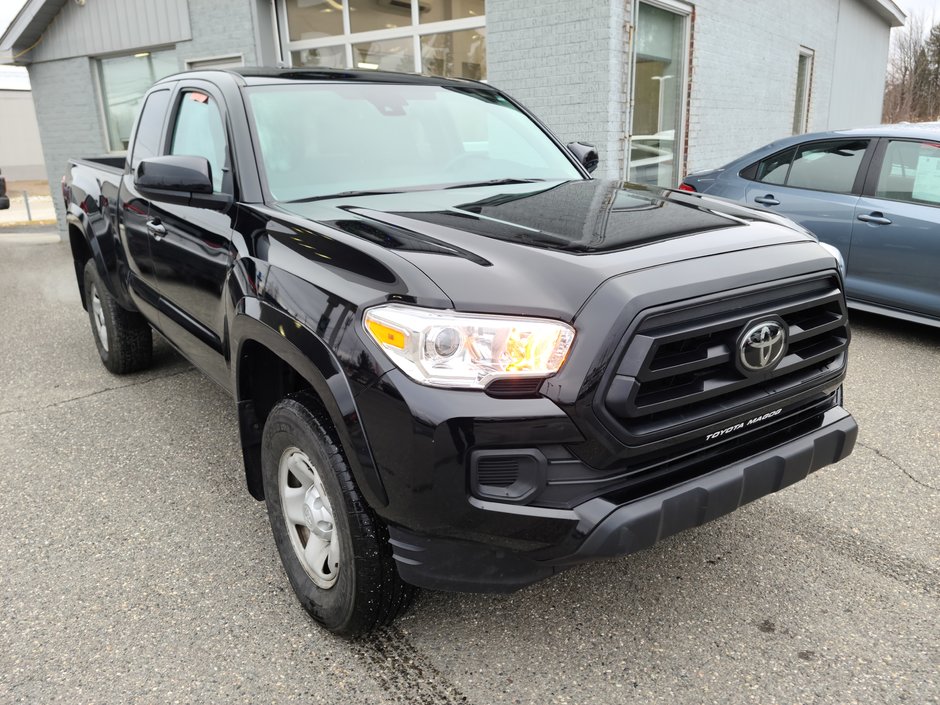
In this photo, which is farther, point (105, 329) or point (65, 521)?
point (105, 329)

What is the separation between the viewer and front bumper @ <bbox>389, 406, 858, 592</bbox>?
6.08 ft

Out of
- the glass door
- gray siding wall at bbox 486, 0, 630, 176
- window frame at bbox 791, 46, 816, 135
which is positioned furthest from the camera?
window frame at bbox 791, 46, 816, 135

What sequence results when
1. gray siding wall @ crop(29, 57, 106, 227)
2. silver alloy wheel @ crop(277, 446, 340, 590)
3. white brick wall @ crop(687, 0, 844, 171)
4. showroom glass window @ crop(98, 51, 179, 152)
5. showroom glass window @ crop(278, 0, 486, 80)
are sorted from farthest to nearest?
gray siding wall @ crop(29, 57, 106, 227)
showroom glass window @ crop(98, 51, 179, 152)
white brick wall @ crop(687, 0, 844, 171)
showroom glass window @ crop(278, 0, 486, 80)
silver alloy wheel @ crop(277, 446, 340, 590)

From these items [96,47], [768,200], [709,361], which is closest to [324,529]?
[709,361]

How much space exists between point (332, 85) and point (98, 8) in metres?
9.96

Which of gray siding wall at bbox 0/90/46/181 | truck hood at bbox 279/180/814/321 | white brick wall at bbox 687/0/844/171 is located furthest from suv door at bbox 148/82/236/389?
gray siding wall at bbox 0/90/46/181

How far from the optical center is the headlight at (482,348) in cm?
185

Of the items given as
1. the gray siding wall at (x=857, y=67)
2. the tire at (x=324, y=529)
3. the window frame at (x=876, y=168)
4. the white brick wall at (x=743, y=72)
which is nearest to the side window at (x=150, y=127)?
the tire at (x=324, y=529)

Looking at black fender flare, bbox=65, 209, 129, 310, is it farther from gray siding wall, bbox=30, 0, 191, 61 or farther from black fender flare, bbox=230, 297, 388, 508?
gray siding wall, bbox=30, 0, 191, 61

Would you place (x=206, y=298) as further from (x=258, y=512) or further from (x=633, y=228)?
(x=633, y=228)

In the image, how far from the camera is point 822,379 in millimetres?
2303

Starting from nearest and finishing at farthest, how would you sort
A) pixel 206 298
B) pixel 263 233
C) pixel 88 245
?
pixel 263 233, pixel 206 298, pixel 88 245

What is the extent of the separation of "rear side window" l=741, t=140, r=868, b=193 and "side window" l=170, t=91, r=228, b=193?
455 centimetres

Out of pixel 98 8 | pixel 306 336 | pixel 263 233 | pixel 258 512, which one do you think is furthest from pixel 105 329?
pixel 98 8
